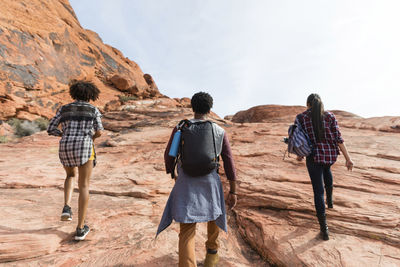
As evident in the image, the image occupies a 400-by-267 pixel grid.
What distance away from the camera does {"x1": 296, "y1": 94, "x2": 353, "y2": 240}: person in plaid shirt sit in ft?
9.57

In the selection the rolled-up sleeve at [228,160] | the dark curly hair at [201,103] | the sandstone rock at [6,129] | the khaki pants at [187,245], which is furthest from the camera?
the sandstone rock at [6,129]

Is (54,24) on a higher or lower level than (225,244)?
higher

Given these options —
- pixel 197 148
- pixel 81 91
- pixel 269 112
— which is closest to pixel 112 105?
pixel 269 112

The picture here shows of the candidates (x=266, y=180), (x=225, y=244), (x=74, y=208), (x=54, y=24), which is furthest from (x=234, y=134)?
(x=54, y=24)

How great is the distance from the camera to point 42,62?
55.1 feet

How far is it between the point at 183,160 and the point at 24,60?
1972cm

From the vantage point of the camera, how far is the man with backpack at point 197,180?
6.65ft

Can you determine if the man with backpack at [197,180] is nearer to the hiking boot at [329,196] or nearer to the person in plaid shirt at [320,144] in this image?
the person in plaid shirt at [320,144]

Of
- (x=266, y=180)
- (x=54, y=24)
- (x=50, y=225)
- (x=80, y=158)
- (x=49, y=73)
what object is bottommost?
(x=50, y=225)

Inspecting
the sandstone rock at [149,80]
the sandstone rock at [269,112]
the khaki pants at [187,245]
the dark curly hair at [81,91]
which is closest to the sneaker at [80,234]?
the khaki pants at [187,245]

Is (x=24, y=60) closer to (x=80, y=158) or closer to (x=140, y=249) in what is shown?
(x=80, y=158)

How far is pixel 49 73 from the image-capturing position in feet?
56.2

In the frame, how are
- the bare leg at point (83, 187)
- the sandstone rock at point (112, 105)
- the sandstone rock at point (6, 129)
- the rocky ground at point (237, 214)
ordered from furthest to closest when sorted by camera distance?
1. the sandstone rock at point (112, 105)
2. the sandstone rock at point (6, 129)
3. the bare leg at point (83, 187)
4. the rocky ground at point (237, 214)

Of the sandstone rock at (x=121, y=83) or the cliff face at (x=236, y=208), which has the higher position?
the sandstone rock at (x=121, y=83)
